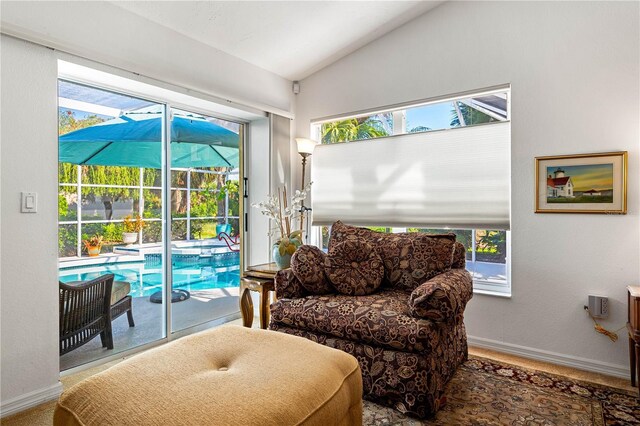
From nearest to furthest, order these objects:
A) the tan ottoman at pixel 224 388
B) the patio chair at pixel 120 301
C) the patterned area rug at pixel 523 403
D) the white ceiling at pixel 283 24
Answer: the tan ottoman at pixel 224 388 < the patterned area rug at pixel 523 403 < the white ceiling at pixel 283 24 < the patio chair at pixel 120 301

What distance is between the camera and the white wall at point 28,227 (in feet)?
6.77

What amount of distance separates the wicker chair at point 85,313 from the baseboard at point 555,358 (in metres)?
2.78

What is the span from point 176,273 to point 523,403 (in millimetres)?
2715

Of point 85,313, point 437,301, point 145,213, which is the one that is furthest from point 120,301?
point 437,301

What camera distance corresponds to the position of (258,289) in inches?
118

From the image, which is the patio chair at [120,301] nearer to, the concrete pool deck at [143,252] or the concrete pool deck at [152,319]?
the concrete pool deck at [152,319]

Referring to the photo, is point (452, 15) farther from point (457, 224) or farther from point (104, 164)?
point (104, 164)

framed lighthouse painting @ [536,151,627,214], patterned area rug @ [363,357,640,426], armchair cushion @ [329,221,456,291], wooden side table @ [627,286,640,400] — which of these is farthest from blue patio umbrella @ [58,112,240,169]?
wooden side table @ [627,286,640,400]

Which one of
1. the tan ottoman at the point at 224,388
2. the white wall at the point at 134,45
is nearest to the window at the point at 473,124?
the white wall at the point at 134,45

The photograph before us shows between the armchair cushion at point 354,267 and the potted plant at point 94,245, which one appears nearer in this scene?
the armchair cushion at point 354,267

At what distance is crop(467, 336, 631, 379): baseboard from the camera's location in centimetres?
250

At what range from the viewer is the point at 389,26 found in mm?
3365

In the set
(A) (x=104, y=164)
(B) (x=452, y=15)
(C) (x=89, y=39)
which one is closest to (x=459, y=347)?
(B) (x=452, y=15)

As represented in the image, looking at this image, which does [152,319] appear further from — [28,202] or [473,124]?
[473,124]
